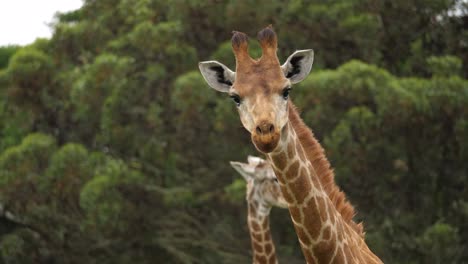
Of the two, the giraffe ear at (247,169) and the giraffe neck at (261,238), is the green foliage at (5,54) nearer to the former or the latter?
the giraffe ear at (247,169)

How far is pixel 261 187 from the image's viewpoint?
8.22 m

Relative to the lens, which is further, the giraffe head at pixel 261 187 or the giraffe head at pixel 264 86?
the giraffe head at pixel 261 187

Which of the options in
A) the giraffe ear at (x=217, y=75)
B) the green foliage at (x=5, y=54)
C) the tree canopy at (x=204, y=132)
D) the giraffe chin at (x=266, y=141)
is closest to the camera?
the giraffe chin at (x=266, y=141)

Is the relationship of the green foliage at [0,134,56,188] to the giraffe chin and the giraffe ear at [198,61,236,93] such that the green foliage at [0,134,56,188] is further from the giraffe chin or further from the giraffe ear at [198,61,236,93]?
the giraffe chin

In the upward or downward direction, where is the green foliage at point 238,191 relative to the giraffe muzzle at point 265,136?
Result: downward

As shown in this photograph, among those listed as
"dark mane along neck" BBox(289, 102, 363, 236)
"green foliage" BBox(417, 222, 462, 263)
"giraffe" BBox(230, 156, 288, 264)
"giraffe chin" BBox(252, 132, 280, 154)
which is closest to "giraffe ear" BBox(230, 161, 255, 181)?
"giraffe" BBox(230, 156, 288, 264)

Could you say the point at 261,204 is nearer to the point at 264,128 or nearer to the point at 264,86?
the point at 264,86

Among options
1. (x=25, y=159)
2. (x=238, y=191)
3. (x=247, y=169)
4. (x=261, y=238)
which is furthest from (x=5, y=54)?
(x=261, y=238)

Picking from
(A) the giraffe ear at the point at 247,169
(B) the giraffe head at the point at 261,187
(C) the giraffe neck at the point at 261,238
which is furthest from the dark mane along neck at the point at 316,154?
(A) the giraffe ear at the point at 247,169

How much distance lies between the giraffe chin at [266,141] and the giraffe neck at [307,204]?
0.33 metres

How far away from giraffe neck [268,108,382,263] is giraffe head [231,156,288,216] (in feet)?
11.3

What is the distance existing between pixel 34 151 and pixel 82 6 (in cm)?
391

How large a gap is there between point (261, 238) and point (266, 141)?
4.11 m

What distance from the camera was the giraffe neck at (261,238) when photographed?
7.80m
